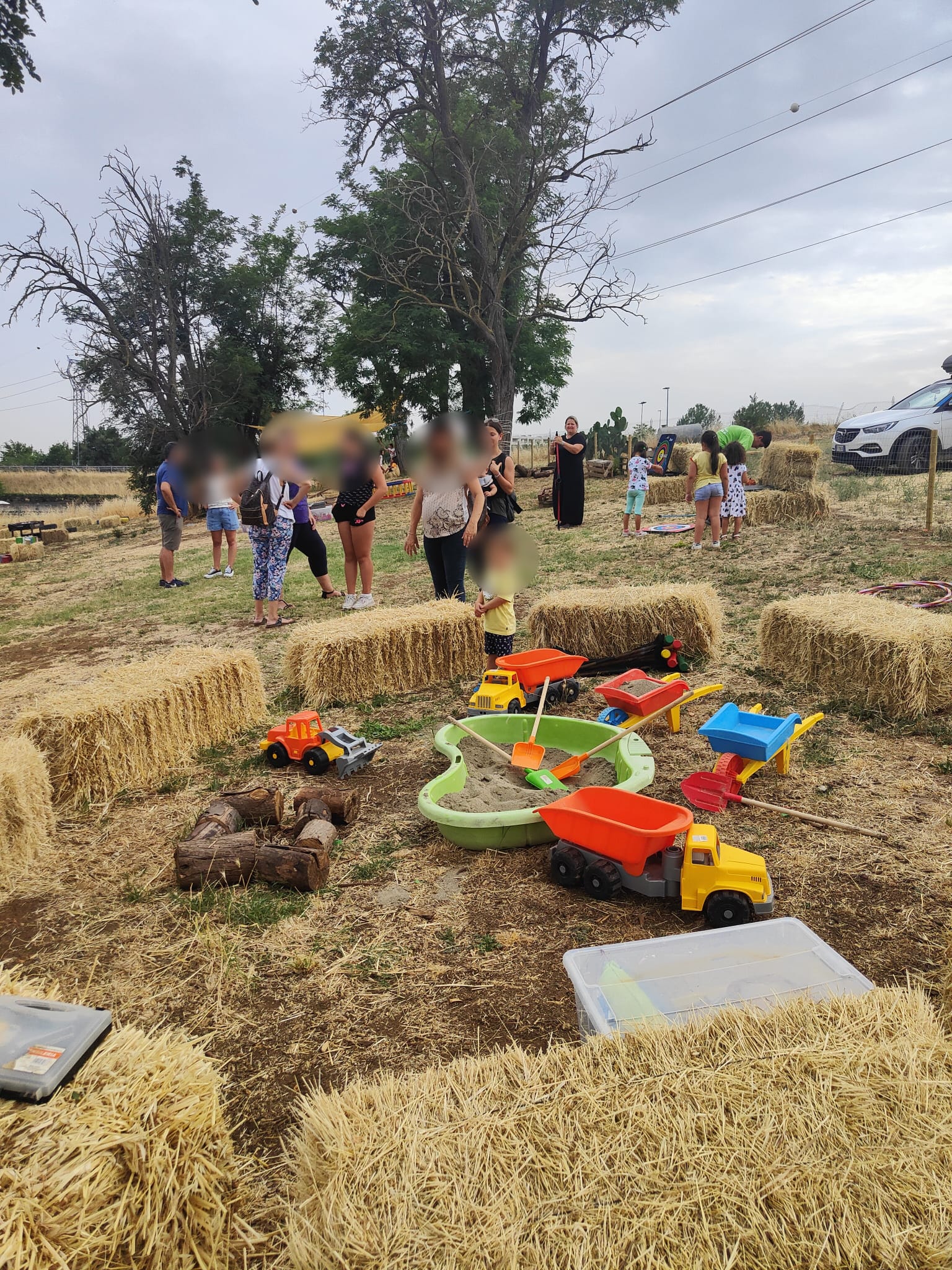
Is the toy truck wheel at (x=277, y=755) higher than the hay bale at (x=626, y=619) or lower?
lower

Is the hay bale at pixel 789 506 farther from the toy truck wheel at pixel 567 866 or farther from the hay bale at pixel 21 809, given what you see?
the hay bale at pixel 21 809

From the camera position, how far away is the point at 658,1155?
4.73ft

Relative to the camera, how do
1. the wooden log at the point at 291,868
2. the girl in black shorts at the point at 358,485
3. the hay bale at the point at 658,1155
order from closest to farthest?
the hay bale at the point at 658,1155 < the wooden log at the point at 291,868 < the girl in black shorts at the point at 358,485

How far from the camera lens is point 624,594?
666cm

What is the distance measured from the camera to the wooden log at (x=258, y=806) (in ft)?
13.1

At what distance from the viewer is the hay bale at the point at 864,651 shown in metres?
4.84

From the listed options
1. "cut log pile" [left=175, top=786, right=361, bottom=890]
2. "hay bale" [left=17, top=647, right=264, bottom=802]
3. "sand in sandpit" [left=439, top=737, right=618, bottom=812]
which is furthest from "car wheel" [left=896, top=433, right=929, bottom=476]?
"cut log pile" [left=175, top=786, right=361, bottom=890]

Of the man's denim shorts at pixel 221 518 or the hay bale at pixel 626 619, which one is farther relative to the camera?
the man's denim shorts at pixel 221 518

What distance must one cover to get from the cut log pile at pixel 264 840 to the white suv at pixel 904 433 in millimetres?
15162

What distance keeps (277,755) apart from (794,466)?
13.2 meters

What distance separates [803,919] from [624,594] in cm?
399

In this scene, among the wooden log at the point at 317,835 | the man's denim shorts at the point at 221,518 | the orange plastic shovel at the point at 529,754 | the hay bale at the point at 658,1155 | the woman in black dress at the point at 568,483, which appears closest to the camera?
the hay bale at the point at 658,1155

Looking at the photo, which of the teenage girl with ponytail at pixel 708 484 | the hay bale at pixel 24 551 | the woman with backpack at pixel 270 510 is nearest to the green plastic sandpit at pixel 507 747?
the woman with backpack at pixel 270 510

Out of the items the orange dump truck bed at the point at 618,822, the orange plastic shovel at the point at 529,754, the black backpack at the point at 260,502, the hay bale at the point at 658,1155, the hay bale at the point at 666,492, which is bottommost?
the orange plastic shovel at the point at 529,754
